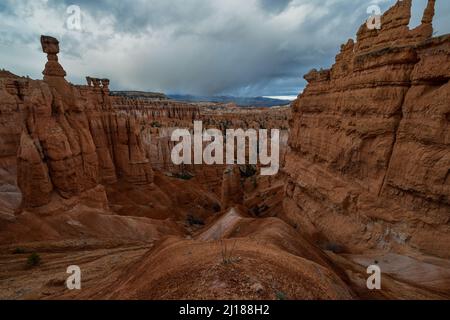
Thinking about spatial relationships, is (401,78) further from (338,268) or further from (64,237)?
(64,237)

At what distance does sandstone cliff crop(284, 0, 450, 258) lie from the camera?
11938 mm

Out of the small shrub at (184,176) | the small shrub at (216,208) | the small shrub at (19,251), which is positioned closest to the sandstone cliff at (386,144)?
the small shrub at (19,251)

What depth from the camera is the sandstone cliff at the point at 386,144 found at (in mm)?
11938

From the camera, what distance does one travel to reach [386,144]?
14.5 m

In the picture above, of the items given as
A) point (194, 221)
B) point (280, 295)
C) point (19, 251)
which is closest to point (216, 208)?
point (194, 221)

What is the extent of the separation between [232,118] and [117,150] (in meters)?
78.6

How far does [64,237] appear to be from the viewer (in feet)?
61.9

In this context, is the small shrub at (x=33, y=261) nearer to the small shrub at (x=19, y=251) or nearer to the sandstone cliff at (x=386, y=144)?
the small shrub at (x=19, y=251)

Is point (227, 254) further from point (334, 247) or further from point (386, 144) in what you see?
point (386, 144)

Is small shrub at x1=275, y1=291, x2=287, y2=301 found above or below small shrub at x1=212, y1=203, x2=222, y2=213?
above

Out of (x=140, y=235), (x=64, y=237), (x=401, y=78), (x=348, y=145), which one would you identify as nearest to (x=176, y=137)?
(x=140, y=235)

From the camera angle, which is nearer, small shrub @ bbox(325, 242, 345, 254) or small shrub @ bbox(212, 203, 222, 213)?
small shrub @ bbox(325, 242, 345, 254)

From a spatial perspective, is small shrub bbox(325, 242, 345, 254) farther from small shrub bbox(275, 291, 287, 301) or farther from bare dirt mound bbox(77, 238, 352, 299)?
small shrub bbox(275, 291, 287, 301)

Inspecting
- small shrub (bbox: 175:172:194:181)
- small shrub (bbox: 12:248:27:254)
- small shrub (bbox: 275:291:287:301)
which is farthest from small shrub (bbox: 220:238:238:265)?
small shrub (bbox: 175:172:194:181)
